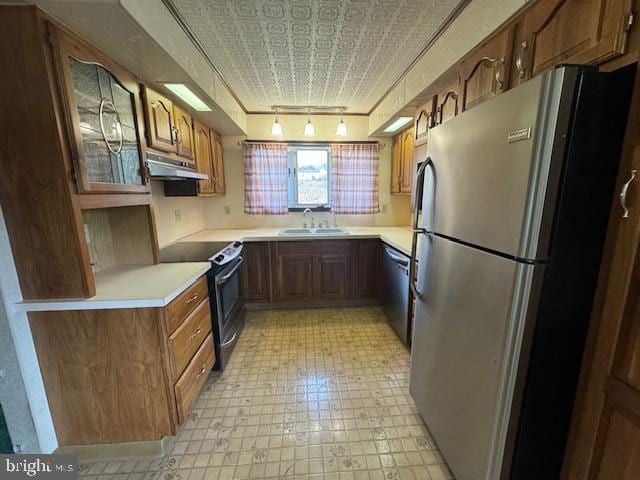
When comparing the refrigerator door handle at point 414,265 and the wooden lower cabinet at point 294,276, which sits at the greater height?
the refrigerator door handle at point 414,265

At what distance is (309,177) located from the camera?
11.8 feet

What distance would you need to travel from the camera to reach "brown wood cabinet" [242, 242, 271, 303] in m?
3.06

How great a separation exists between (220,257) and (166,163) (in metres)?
0.79

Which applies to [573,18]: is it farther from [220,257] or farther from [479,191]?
[220,257]

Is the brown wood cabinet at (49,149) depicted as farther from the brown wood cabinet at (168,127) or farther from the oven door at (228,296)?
the oven door at (228,296)

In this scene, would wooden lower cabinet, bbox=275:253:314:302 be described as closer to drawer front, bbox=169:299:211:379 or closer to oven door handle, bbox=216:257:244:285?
oven door handle, bbox=216:257:244:285

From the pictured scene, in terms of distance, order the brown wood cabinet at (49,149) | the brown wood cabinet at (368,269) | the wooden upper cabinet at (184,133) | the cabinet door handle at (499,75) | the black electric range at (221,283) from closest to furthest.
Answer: the brown wood cabinet at (49,149) < the cabinet door handle at (499,75) < the black electric range at (221,283) < the wooden upper cabinet at (184,133) < the brown wood cabinet at (368,269)

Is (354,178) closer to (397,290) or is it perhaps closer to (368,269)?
(368,269)

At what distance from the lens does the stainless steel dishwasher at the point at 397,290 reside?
2.34m

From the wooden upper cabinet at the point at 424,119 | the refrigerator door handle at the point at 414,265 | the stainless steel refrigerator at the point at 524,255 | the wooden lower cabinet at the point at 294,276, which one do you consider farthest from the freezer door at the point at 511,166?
the wooden lower cabinet at the point at 294,276

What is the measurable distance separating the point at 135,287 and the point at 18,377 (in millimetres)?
594

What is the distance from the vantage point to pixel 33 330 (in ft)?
4.18

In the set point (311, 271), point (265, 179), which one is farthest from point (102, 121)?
point (311, 271)

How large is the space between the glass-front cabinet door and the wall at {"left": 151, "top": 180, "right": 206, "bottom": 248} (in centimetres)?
55
